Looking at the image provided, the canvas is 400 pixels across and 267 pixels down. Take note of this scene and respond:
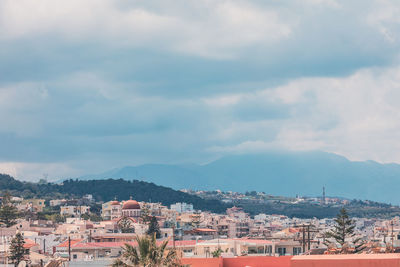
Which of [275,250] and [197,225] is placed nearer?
[275,250]

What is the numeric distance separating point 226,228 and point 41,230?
45313 millimetres

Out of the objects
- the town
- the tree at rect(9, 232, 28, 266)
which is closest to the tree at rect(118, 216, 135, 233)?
the town

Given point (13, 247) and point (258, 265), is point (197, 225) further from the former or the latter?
point (258, 265)

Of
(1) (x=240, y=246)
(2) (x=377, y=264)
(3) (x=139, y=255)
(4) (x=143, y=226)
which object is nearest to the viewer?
(2) (x=377, y=264)

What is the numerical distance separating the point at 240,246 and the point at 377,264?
6251cm

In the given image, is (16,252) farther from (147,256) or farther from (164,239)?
(147,256)

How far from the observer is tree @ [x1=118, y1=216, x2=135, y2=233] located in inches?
6381

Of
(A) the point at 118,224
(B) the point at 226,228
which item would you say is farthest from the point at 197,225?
(A) the point at 118,224

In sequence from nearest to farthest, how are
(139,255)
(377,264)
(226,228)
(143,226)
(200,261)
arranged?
1. (377,264)
2. (139,255)
3. (200,261)
4. (143,226)
5. (226,228)

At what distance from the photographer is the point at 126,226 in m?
166

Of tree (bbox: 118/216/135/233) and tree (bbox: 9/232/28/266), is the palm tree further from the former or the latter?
tree (bbox: 118/216/135/233)

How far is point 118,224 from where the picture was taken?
17175cm

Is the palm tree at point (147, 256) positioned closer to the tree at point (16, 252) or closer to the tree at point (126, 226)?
the tree at point (16, 252)

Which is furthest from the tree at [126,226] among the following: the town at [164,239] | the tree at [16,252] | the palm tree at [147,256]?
the palm tree at [147,256]
